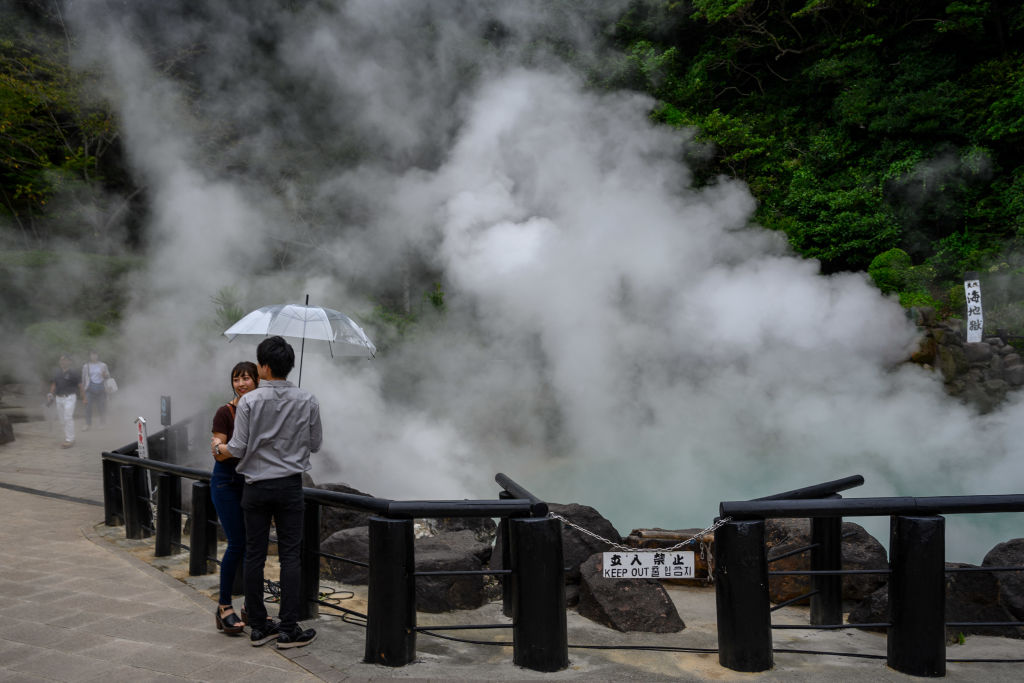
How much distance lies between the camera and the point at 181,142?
18.1 m

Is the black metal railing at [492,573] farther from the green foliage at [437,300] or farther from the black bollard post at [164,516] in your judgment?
the green foliage at [437,300]

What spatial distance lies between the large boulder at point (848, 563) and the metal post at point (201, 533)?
325cm

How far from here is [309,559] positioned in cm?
344

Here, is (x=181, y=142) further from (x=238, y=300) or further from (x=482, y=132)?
(x=482, y=132)

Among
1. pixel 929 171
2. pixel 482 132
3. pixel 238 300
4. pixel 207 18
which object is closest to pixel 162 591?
pixel 238 300

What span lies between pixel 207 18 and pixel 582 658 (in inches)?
781

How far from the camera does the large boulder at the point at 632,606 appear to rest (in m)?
3.69

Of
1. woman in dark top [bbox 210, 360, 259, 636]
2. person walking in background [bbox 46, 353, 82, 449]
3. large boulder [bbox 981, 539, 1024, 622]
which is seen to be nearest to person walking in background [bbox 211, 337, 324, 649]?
woman in dark top [bbox 210, 360, 259, 636]

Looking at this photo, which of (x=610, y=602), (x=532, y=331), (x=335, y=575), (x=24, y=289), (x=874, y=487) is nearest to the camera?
(x=610, y=602)

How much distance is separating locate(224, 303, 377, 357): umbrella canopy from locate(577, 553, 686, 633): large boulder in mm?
2798

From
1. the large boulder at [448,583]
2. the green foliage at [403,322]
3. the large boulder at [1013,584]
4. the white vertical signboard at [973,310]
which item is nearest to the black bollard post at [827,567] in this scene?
the large boulder at [1013,584]

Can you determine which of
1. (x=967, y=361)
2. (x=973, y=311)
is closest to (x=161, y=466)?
(x=973, y=311)

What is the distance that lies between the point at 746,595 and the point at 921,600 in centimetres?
67

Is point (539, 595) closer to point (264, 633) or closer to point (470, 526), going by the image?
point (264, 633)
